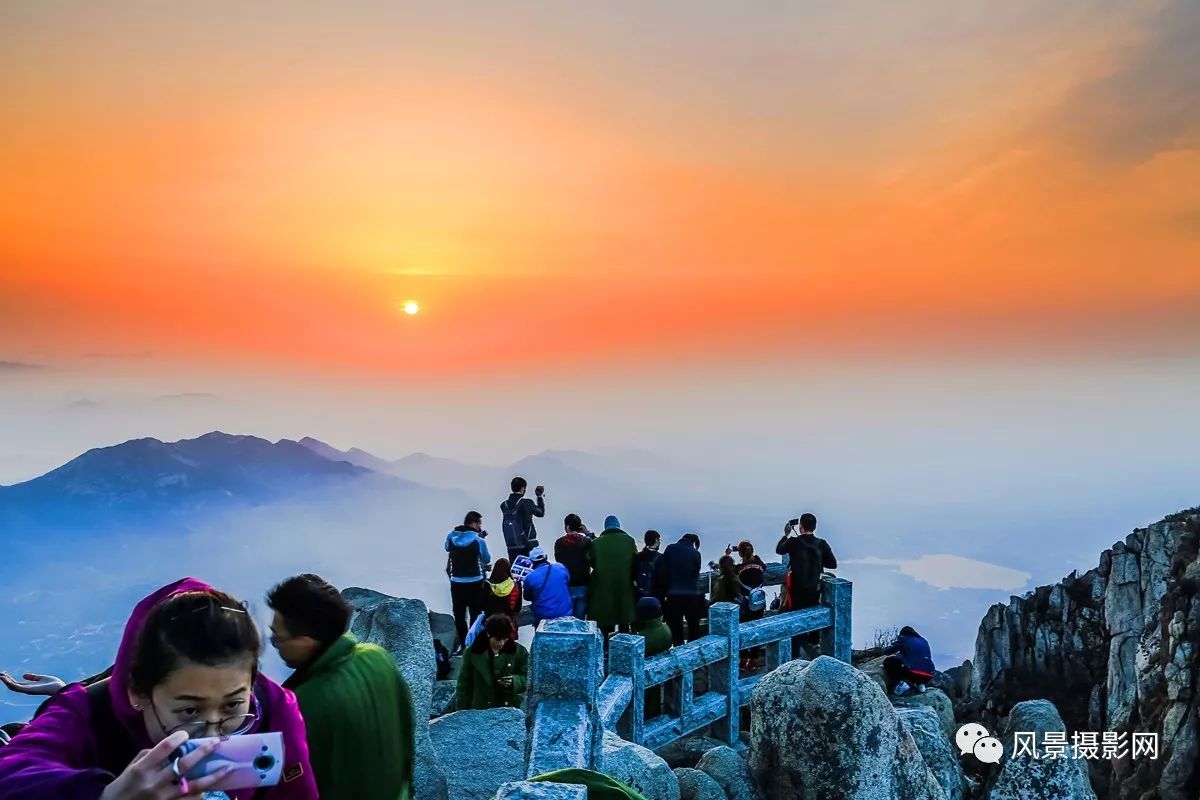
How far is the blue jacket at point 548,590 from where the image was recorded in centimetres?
996

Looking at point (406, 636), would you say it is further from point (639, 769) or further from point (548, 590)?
Answer: point (548, 590)

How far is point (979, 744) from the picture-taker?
458 inches

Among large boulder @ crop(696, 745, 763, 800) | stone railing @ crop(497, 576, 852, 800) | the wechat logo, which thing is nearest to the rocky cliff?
the wechat logo

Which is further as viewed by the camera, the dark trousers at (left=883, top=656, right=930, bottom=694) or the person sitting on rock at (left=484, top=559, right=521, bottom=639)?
the dark trousers at (left=883, top=656, right=930, bottom=694)

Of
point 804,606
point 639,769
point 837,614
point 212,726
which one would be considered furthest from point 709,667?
point 212,726

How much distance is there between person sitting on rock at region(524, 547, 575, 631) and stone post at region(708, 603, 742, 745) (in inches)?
79.8

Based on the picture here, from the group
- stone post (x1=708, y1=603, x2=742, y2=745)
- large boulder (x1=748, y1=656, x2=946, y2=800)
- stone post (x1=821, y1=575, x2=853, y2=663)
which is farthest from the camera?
stone post (x1=821, y1=575, x2=853, y2=663)

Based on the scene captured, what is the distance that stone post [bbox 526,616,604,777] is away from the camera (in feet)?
18.0

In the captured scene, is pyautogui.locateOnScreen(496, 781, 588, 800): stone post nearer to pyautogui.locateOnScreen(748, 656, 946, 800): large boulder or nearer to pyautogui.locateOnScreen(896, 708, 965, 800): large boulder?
pyautogui.locateOnScreen(748, 656, 946, 800): large boulder

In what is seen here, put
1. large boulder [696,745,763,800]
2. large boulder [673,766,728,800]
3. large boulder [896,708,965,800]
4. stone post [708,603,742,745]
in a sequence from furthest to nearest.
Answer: stone post [708,603,742,745] < large boulder [896,708,965,800] < large boulder [696,745,763,800] < large boulder [673,766,728,800]

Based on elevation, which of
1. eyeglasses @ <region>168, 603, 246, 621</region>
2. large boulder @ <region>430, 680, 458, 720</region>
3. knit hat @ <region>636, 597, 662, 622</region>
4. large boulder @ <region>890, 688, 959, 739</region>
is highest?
eyeglasses @ <region>168, 603, 246, 621</region>

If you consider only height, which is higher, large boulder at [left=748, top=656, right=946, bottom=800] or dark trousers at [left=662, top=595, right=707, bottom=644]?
dark trousers at [left=662, top=595, right=707, bottom=644]

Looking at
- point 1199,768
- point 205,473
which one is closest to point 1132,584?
point 1199,768

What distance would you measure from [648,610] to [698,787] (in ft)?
8.84
